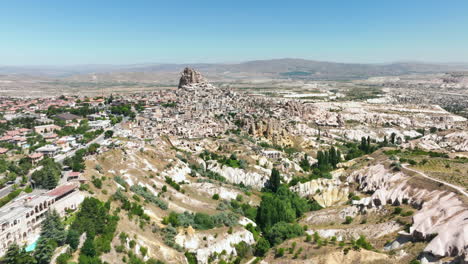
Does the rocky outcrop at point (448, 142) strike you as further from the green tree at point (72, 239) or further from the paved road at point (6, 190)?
the paved road at point (6, 190)

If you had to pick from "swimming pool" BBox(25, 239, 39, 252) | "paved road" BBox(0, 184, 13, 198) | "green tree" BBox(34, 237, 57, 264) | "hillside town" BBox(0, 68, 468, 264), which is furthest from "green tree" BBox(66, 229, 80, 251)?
"paved road" BBox(0, 184, 13, 198)

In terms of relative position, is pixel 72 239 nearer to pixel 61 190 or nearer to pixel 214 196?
pixel 61 190

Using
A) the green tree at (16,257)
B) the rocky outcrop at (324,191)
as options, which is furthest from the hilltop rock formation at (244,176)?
the green tree at (16,257)

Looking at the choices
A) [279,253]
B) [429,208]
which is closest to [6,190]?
[279,253]

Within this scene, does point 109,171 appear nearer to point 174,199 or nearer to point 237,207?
point 174,199

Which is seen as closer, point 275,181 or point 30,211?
point 30,211

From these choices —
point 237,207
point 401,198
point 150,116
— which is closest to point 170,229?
point 237,207
